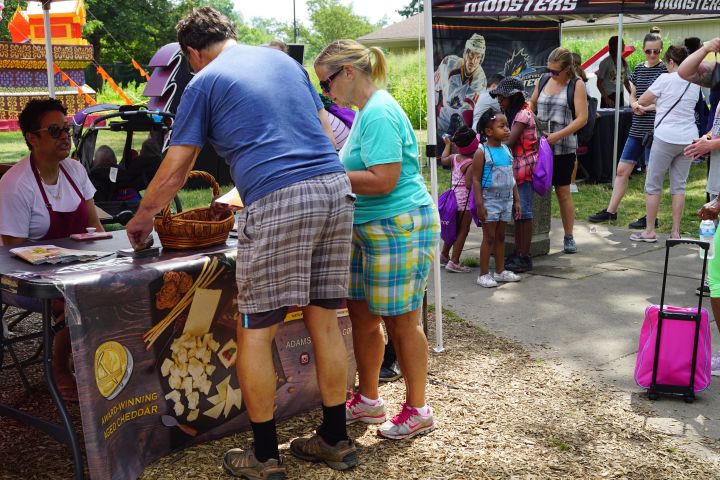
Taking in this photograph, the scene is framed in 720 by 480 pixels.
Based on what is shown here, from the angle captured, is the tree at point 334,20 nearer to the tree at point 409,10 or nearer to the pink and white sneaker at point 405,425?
the tree at point 409,10

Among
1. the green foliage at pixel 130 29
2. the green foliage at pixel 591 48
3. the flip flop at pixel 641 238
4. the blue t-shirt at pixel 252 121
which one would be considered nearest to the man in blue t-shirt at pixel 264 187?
the blue t-shirt at pixel 252 121

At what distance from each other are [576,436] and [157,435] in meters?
1.91

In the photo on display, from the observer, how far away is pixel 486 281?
255 inches

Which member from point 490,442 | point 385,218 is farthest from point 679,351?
point 385,218

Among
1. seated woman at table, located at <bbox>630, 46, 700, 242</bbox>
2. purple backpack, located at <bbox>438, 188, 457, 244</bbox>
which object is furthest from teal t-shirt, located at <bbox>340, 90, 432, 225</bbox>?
seated woman at table, located at <bbox>630, 46, 700, 242</bbox>

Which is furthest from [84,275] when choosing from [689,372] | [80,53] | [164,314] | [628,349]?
[80,53]

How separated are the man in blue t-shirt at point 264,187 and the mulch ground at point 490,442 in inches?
16.6

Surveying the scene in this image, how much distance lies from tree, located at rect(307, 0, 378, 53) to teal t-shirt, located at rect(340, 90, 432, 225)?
200 ft

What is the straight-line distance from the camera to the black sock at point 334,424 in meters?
3.44

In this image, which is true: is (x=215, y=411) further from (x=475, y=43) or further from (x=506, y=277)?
(x=475, y=43)

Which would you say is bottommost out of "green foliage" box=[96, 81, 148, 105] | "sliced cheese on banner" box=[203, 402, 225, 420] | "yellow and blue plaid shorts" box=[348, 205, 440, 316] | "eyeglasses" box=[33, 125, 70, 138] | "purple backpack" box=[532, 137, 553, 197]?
"green foliage" box=[96, 81, 148, 105]

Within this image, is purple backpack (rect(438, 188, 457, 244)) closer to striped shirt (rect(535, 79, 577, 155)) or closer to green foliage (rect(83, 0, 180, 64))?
striped shirt (rect(535, 79, 577, 155))

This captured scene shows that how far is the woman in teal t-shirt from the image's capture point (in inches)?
132

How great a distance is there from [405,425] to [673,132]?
5.01 m
